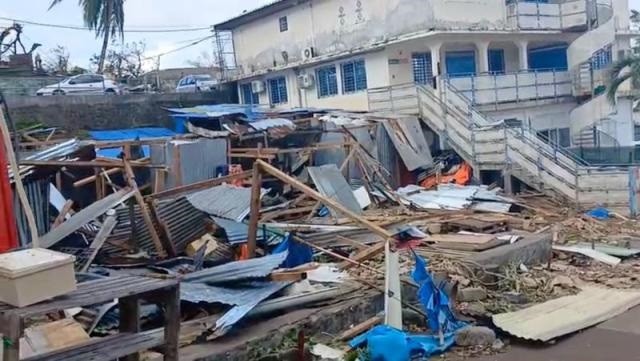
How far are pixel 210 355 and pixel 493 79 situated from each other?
18505 millimetres

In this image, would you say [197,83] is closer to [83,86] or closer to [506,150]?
[83,86]

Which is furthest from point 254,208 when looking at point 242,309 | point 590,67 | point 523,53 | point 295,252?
point 590,67

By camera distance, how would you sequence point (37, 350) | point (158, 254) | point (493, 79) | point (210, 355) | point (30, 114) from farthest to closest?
point (493, 79) → point (30, 114) → point (158, 254) → point (210, 355) → point (37, 350)

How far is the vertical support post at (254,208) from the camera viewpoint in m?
9.15

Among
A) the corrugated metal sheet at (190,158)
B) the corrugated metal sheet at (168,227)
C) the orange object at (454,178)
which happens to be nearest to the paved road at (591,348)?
the corrugated metal sheet at (168,227)

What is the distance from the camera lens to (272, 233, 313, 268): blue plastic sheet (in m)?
9.27

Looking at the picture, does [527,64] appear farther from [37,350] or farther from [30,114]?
[37,350]

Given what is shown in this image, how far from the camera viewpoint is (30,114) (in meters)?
21.1

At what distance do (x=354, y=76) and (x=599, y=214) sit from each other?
41.3 ft

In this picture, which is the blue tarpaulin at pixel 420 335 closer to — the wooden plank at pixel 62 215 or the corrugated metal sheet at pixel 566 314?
the corrugated metal sheet at pixel 566 314

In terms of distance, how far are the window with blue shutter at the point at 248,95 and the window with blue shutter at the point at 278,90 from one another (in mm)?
1027

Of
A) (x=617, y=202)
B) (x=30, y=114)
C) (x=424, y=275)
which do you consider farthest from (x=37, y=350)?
(x=30, y=114)

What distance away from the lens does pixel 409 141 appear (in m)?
19.8

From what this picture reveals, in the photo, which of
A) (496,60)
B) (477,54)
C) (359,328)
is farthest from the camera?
(496,60)
